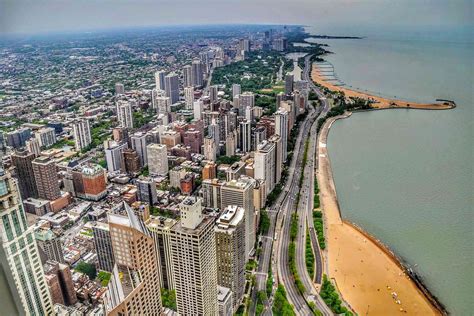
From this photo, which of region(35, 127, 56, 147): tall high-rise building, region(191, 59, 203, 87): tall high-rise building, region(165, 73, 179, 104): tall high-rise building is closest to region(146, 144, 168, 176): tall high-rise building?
region(35, 127, 56, 147): tall high-rise building

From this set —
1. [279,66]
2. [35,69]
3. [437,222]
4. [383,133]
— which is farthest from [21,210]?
[279,66]

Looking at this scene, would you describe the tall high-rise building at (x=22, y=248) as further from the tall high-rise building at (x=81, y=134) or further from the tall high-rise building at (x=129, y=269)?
the tall high-rise building at (x=81, y=134)

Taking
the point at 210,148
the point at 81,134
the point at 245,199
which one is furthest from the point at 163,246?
the point at 81,134

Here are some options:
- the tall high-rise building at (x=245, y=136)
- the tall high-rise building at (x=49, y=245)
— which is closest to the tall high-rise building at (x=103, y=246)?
the tall high-rise building at (x=49, y=245)

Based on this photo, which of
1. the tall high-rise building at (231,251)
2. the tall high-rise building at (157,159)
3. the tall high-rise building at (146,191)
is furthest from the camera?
the tall high-rise building at (157,159)

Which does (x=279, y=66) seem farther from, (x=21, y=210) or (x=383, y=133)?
(x=21, y=210)

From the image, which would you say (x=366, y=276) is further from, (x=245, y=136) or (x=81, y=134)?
(x=81, y=134)

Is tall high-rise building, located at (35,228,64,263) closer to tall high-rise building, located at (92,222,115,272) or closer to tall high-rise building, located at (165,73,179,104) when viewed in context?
tall high-rise building, located at (92,222,115,272)
